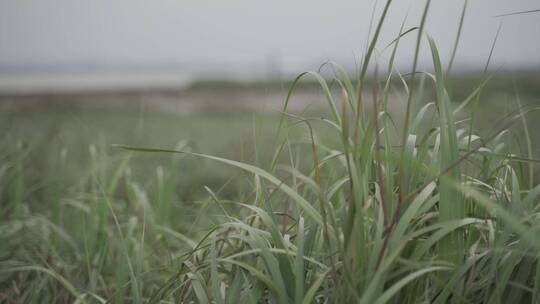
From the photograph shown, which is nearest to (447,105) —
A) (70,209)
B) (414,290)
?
(414,290)

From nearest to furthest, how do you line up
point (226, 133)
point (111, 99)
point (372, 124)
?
point (372, 124) < point (226, 133) < point (111, 99)

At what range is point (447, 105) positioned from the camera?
2.33ft

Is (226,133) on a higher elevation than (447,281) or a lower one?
lower

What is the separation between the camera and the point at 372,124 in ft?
2.03

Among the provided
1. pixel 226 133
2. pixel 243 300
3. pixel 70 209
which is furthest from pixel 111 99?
pixel 243 300

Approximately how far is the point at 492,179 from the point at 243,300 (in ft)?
1.47

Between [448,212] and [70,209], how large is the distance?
4.59ft

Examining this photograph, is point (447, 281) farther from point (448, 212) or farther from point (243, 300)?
point (243, 300)

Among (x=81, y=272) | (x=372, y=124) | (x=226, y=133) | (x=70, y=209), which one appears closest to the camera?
(x=372, y=124)

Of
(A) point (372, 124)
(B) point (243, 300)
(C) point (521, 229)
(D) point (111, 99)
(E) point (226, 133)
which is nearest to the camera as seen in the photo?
(C) point (521, 229)

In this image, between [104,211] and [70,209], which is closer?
[104,211]

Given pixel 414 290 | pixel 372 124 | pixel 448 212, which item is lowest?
pixel 414 290

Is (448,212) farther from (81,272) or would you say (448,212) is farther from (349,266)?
(81,272)

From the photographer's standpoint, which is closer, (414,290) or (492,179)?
(414,290)
